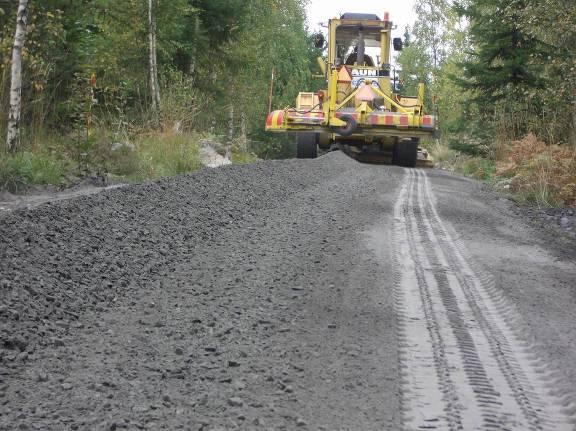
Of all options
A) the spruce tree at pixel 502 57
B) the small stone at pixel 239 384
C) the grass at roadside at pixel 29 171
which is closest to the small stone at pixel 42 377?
the small stone at pixel 239 384

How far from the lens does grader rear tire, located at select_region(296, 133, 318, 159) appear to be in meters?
16.3

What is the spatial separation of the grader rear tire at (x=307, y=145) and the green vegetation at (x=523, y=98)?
4248 mm

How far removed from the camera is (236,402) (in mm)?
2680

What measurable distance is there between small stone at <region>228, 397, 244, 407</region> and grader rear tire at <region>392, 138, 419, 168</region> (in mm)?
14471

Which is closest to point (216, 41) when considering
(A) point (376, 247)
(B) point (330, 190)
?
(B) point (330, 190)

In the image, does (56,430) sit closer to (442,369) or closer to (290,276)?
(442,369)

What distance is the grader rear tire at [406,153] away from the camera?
16.7m

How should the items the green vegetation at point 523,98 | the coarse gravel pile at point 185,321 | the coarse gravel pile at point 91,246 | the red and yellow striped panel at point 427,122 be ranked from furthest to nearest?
1. the red and yellow striped panel at point 427,122
2. the green vegetation at point 523,98
3. the coarse gravel pile at point 91,246
4. the coarse gravel pile at point 185,321

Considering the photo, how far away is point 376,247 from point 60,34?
7.76 m

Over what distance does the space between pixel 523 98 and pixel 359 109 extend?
4.23 m

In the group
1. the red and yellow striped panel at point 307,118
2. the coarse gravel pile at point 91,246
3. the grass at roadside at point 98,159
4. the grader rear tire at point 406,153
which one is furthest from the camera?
the grader rear tire at point 406,153

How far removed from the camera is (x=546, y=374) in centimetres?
316

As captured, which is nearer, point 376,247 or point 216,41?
point 376,247

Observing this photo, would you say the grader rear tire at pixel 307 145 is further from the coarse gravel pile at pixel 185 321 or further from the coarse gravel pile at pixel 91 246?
the coarse gravel pile at pixel 185 321
